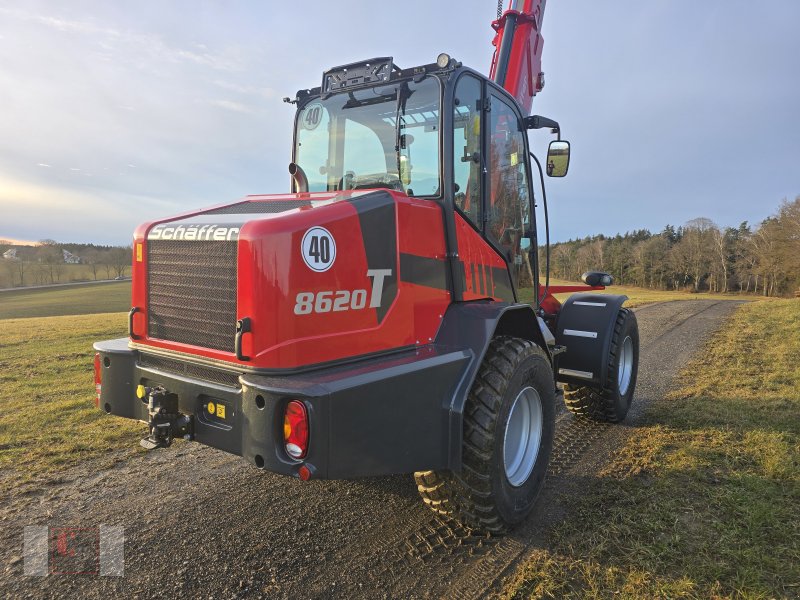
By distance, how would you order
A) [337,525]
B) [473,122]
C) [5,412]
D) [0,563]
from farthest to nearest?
1. [5,412]
2. [473,122]
3. [337,525]
4. [0,563]

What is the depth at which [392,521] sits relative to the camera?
316 cm

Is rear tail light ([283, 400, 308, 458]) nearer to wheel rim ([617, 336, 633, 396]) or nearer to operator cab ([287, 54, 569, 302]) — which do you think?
operator cab ([287, 54, 569, 302])

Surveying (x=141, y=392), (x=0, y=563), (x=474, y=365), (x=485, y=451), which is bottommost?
(x=0, y=563)

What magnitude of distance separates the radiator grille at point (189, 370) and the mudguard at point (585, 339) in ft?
11.2

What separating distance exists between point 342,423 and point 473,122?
234cm

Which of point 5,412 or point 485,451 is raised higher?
point 485,451

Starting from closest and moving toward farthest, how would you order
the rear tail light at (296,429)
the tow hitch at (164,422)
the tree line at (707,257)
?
the rear tail light at (296,429) < the tow hitch at (164,422) < the tree line at (707,257)

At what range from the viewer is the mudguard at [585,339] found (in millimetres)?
4758

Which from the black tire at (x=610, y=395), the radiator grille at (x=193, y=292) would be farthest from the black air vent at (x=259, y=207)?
the black tire at (x=610, y=395)

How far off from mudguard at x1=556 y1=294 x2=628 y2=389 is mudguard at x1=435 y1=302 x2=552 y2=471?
4.73 feet

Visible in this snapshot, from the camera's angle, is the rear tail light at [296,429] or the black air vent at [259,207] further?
the black air vent at [259,207]

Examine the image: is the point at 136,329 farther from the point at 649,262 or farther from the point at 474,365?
the point at 649,262

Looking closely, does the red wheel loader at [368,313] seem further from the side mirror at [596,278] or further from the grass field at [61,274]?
the grass field at [61,274]

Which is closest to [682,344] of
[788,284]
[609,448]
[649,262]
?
[609,448]
